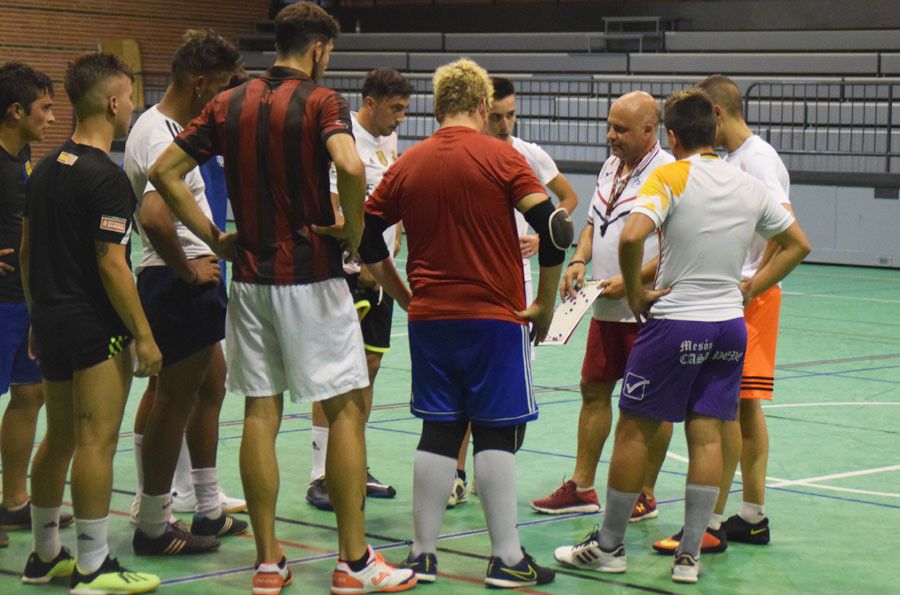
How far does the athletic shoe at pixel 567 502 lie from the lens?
238 inches

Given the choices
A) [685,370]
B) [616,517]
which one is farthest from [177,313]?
[685,370]

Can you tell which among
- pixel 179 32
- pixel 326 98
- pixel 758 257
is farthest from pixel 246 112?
pixel 179 32

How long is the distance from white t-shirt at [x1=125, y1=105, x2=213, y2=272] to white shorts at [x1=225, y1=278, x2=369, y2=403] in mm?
533

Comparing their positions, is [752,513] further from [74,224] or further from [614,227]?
[74,224]

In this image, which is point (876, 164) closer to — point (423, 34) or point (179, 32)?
point (423, 34)

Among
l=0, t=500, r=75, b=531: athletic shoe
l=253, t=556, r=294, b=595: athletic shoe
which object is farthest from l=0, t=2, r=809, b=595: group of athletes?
l=0, t=500, r=75, b=531: athletic shoe

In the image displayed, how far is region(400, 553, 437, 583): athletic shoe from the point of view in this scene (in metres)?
4.96

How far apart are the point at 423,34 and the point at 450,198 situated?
21479 millimetres

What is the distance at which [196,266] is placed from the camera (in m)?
5.37

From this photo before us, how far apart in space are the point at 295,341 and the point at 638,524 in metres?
1.89

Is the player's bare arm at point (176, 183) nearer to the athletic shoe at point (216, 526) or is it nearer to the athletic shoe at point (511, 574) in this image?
the athletic shoe at point (216, 526)

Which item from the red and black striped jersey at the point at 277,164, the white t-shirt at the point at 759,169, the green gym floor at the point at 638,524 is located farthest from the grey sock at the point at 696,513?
the red and black striped jersey at the point at 277,164

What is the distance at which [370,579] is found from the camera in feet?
15.9

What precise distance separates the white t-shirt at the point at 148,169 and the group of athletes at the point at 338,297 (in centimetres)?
2
